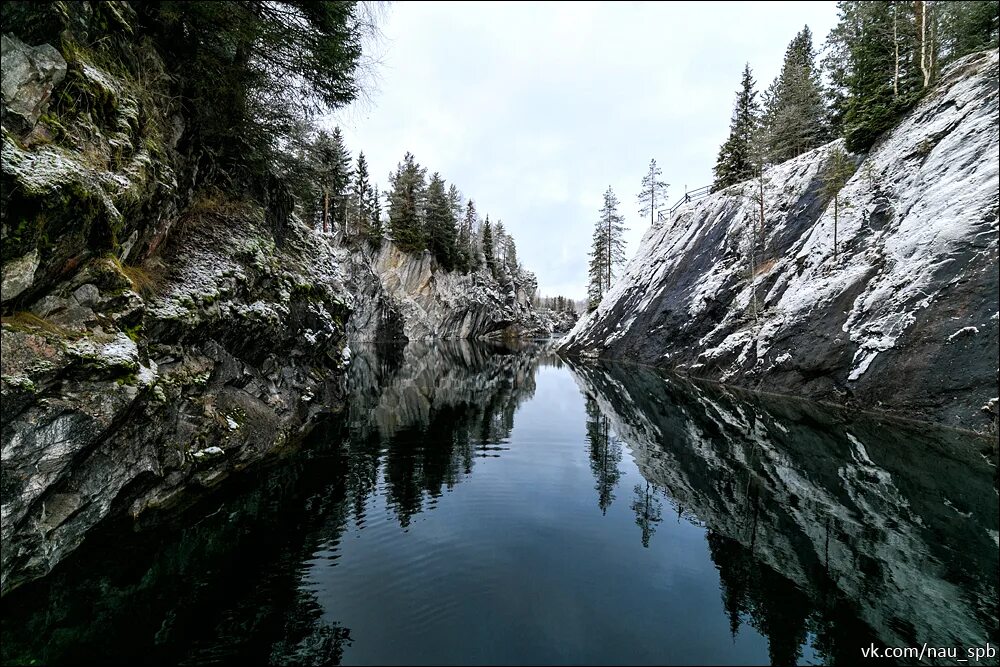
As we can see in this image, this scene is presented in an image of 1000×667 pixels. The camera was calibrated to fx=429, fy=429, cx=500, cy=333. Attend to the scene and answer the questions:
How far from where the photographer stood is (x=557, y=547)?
874cm

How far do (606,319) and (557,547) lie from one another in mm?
43438

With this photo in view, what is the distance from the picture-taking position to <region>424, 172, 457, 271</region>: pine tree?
70188 mm

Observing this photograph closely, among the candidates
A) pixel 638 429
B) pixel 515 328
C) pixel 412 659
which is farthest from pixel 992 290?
pixel 515 328

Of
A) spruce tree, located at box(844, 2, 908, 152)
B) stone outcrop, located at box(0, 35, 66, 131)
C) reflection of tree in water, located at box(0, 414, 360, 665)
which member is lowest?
Answer: reflection of tree in water, located at box(0, 414, 360, 665)

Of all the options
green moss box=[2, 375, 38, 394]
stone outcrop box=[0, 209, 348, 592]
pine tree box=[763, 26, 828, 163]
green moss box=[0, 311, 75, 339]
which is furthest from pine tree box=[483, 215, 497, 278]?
green moss box=[2, 375, 38, 394]

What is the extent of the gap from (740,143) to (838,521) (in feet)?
148

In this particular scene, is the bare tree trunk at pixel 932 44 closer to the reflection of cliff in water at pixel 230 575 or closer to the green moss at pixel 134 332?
the reflection of cliff in water at pixel 230 575

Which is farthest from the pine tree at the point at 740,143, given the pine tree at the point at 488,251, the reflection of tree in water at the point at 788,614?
the pine tree at the point at 488,251

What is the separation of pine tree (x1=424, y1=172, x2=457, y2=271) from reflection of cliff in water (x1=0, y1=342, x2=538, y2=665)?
5847cm

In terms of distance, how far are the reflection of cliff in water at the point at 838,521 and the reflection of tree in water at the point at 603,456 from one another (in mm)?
740

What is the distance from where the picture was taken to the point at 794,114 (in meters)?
36.9

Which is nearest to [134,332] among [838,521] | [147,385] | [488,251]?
[147,385]

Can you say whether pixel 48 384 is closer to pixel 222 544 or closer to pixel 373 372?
pixel 222 544

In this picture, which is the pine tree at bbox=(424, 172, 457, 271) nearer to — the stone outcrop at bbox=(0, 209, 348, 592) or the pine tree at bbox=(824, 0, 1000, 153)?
the pine tree at bbox=(824, 0, 1000, 153)
